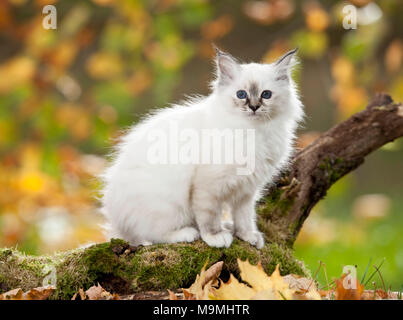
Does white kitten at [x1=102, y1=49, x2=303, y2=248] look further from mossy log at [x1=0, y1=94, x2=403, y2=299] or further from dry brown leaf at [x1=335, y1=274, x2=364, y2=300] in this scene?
dry brown leaf at [x1=335, y1=274, x2=364, y2=300]

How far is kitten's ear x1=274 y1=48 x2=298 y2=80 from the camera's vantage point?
2.91 meters

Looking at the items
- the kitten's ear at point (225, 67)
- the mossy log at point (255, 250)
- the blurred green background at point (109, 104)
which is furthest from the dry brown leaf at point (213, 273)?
the blurred green background at point (109, 104)

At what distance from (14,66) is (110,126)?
96 cm

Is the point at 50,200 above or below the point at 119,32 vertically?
below

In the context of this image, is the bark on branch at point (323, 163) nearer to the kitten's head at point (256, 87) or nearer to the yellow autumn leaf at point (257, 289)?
the kitten's head at point (256, 87)

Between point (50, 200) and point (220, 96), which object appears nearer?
point (220, 96)

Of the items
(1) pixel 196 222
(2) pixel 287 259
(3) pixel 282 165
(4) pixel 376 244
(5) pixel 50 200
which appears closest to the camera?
(2) pixel 287 259

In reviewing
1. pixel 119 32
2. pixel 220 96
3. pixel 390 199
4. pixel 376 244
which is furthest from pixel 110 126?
pixel 390 199

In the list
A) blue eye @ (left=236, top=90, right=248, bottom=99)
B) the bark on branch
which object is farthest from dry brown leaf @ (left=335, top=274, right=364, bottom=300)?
blue eye @ (left=236, top=90, right=248, bottom=99)

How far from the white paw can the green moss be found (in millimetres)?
71

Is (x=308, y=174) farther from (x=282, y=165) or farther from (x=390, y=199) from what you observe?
(x=390, y=199)

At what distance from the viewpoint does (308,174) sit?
10.6ft

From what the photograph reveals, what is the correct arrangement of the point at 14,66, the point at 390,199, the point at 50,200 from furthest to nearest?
1. the point at 390,199
2. the point at 50,200
3. the point at 14,66

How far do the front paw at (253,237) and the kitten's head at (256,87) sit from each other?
0.59m
